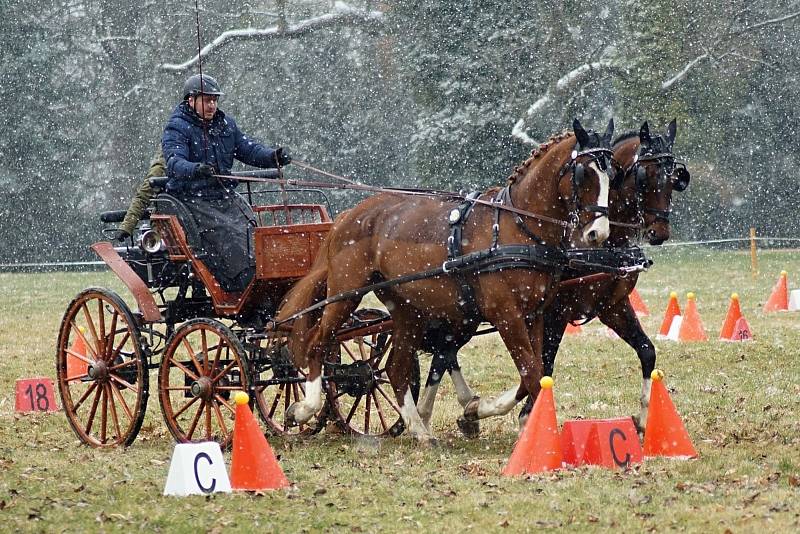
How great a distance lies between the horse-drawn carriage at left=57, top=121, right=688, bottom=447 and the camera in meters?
8.19

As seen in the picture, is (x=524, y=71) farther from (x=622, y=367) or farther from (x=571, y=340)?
(x=622, y=367)

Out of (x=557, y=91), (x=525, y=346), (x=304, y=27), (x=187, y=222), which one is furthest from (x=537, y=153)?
(x=304, y=27)

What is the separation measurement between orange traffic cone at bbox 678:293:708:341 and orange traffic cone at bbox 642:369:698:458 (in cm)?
592

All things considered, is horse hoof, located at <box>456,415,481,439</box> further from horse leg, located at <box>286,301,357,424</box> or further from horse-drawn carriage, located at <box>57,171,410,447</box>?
horse leg, located at <box>286,301,357,424</box>

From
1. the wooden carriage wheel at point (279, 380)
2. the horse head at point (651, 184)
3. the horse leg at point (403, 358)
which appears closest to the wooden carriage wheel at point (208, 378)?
the wooden carriage wheel at point (279, 380)

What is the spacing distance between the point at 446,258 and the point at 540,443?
5.31 ft

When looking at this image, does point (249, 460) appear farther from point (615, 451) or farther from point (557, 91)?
point (557, 91)

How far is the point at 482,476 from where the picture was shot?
7.60 meters

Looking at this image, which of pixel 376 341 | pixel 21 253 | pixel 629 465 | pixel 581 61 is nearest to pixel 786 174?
pixel 581 61

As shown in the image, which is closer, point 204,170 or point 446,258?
point 446,258

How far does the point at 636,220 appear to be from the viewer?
8.96m

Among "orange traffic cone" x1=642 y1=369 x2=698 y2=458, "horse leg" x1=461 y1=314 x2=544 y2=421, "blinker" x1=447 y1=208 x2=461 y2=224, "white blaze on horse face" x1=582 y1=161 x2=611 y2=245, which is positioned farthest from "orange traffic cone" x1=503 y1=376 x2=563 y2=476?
"blinker" x1=447 y1=208 x2=461 y2=224

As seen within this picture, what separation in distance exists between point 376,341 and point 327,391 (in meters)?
0.72

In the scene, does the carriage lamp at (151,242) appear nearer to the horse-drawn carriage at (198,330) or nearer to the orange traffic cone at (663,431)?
the horse-drawn carriage at (198,330)
